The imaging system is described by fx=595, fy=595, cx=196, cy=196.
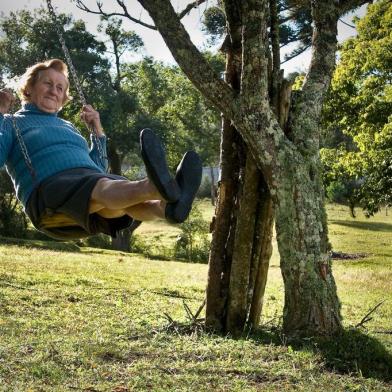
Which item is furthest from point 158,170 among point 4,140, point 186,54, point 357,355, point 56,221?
point 357,355

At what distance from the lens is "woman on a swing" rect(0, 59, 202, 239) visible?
13.6ft

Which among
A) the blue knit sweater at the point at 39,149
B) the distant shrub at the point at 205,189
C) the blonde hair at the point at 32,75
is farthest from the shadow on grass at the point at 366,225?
the blue knit sweater at the point at 39,149

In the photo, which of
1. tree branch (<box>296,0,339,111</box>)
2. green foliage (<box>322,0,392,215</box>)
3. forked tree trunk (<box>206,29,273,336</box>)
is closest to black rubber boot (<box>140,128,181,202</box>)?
forked tree trunk (<box>206,29,273,336</box>)

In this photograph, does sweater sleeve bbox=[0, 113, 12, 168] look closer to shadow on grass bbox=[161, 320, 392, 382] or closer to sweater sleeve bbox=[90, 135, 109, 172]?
sweater sleeve bbox=[90, 135, 109, 172]

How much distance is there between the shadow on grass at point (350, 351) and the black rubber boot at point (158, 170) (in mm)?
3028

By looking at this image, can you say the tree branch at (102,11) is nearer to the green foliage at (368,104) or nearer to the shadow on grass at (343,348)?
the shadow on grass at (343,348)

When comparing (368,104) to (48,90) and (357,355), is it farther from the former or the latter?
(48,90)

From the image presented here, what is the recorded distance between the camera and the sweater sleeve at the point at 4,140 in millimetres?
4773

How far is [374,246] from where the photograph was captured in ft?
92.7

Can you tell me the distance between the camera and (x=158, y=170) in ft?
13.0

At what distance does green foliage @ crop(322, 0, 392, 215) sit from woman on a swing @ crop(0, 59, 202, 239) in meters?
11.6

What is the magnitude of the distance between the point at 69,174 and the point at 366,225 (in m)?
33.5

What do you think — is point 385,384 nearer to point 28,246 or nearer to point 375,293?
point 375,293

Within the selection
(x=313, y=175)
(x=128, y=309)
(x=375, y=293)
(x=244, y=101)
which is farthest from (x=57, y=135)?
(x=375, y=293)
